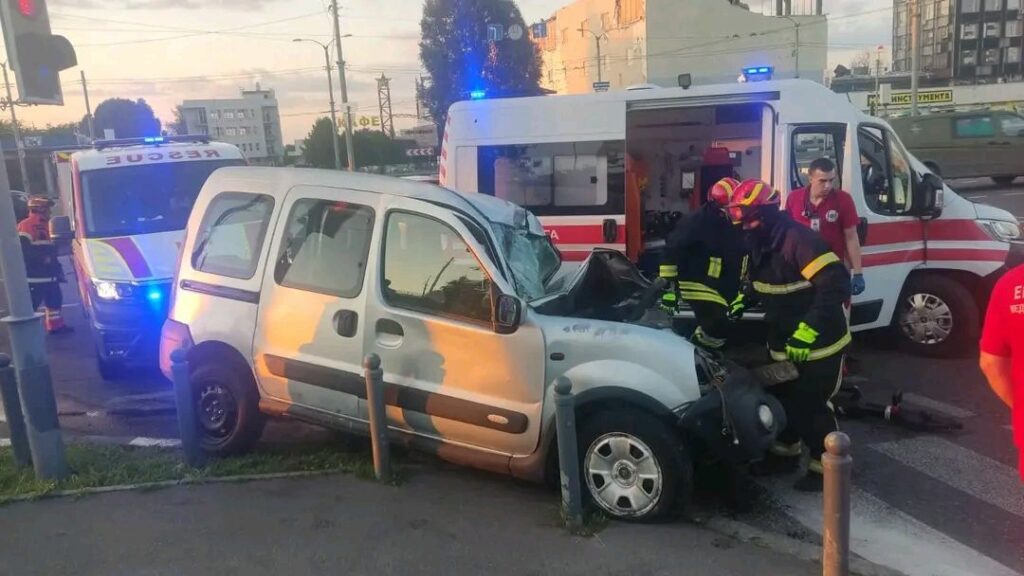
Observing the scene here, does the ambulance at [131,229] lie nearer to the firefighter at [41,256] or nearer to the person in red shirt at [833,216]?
the firefighter at [41,256]

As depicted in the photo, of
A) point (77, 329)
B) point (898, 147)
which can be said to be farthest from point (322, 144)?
point (898, 147)

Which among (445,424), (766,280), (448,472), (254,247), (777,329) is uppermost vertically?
(254,247)

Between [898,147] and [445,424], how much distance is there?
17.8 feet

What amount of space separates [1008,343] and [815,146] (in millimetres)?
4754

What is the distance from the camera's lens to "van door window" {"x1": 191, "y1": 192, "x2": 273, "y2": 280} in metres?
5.14

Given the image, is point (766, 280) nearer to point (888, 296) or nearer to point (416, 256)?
point (416, 256)

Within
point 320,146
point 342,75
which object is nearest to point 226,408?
point 342,75

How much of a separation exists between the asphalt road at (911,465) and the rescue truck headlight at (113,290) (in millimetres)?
895

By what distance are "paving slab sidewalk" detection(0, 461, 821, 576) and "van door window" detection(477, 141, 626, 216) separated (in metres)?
3.93

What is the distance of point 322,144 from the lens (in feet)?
158

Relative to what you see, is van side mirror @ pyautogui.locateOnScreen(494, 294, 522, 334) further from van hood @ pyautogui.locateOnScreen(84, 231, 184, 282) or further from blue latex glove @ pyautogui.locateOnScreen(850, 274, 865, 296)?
van hood @ pyautogui.locateOnScreen(84, 231, 184, 282)

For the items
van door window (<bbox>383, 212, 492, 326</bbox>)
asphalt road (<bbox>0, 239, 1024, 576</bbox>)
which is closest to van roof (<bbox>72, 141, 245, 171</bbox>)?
asphalt road (<bbox>0, 239, 1024, 576</bbox>)

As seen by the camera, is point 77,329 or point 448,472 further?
point 77,329

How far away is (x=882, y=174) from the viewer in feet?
24.0
